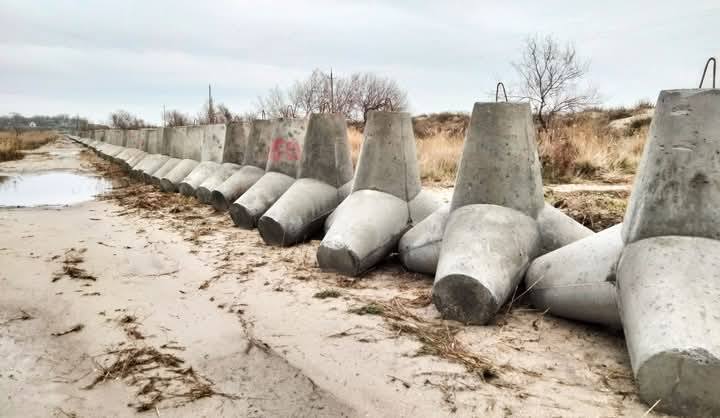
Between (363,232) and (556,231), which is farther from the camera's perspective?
(363,232)

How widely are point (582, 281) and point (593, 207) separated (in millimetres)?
2877

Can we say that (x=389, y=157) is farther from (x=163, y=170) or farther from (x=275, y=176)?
(x=163, y=170)

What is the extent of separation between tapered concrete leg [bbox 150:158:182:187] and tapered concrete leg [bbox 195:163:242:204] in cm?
293

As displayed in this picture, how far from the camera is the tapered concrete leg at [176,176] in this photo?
9.32 meters

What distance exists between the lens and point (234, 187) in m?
6.91

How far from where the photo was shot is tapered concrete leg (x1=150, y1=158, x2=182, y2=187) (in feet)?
33.9

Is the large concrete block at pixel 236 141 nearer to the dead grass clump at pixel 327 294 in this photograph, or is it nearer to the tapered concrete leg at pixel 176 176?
the tapered concrete leg at pixel 176 176

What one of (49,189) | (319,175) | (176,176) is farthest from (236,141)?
(49,189)

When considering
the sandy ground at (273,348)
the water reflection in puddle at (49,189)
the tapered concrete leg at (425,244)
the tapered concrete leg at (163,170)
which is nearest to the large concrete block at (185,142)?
the tapered concrete leg at (163,170)

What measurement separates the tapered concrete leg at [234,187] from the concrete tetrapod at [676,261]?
17.1ft

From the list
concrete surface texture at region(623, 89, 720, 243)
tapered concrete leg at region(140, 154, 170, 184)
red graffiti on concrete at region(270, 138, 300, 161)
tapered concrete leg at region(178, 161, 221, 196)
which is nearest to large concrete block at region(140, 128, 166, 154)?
tapered concrete leg at region(140, 154, 170, 184)

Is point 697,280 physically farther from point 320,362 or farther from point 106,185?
point 106,185

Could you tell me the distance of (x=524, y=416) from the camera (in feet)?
6.77

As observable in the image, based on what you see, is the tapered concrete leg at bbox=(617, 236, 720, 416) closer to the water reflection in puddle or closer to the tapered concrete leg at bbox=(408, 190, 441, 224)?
the tapered concrete leg at bbox=(408, 190, 441, 224)
